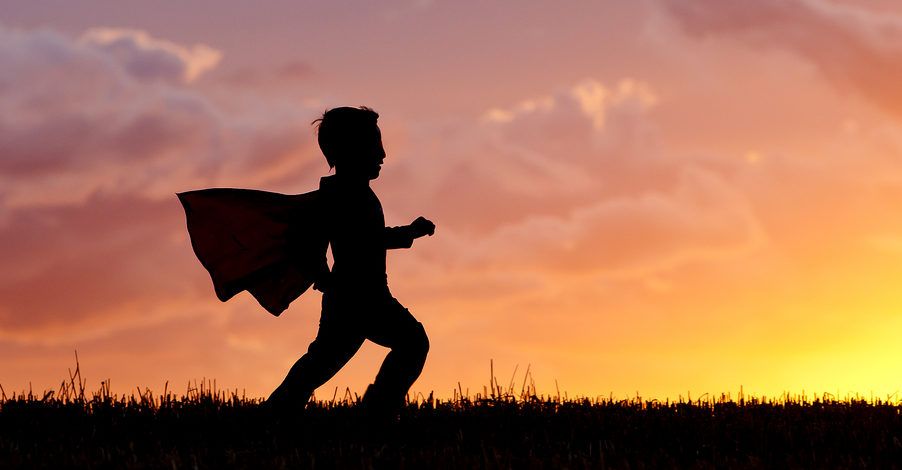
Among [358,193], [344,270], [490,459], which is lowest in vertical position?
[490,459]

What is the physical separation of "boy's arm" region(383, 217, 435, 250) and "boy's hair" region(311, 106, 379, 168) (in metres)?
0.68

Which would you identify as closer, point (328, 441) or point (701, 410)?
point (328, 441)

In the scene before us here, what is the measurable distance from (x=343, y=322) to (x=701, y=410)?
14.0 ft

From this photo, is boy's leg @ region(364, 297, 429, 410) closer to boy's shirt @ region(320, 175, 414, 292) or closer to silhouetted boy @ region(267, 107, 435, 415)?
silhouetted boy @ region(267, 107, 435, 415)

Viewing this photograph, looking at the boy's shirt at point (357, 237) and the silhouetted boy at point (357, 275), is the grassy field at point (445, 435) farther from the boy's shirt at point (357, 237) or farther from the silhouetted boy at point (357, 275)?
the boy's shirt at point (357, 237)

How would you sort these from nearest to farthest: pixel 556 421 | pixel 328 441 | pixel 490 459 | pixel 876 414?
pixel 490 459 → pixel 328 441 → pixel 556 421 → pixel 876 414

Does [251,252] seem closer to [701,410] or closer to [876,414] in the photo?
[701,410]

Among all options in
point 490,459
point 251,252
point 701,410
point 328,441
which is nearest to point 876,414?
point 701,410

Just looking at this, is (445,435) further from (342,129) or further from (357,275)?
(342,129)

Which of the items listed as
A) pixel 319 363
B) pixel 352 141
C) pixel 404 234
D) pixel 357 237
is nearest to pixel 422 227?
pixel 404 234

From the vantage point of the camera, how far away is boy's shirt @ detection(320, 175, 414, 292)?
23.9 ft

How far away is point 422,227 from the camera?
7383 mm

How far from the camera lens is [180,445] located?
7.51m

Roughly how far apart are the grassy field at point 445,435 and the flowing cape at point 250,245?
98 cm
